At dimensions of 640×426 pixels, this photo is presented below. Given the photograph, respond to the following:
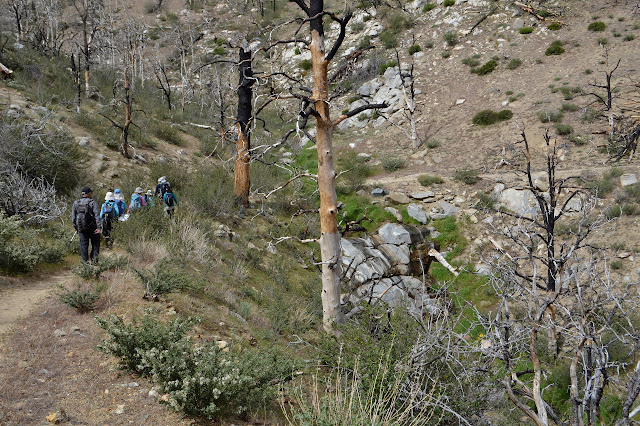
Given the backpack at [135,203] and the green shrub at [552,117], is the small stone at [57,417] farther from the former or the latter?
the green shrub at [552,117]

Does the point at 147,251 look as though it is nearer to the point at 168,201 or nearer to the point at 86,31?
the point at 168,201

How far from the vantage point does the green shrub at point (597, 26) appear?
21969 millimetres

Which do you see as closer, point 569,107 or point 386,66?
point 569,107

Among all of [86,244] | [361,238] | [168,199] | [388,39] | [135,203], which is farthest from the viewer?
[388,39]

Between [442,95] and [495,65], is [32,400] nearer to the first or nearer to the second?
[442,95]

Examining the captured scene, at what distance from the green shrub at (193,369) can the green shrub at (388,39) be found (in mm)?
25674

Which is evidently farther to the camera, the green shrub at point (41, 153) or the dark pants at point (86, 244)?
the green shrub at point (41, 153)

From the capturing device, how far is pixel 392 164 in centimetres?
1805

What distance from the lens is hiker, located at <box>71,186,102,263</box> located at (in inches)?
271

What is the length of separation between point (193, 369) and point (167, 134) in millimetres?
16083

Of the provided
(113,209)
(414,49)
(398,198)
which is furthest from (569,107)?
(113,209)

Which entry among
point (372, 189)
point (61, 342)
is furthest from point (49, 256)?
point (372, 189)

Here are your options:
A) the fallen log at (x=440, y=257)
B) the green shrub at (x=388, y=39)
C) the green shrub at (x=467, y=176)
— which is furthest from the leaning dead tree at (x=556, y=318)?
the green shrub at (x=388, y=39)

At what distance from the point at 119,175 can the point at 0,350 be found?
367 inches
